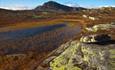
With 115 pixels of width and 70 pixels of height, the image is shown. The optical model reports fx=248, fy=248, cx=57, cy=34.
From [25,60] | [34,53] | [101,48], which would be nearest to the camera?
[101,48]

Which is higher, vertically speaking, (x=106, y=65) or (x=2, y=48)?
(x=106, y=65)

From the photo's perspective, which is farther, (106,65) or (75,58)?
(75,58)

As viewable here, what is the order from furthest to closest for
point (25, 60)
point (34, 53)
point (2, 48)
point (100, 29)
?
point (100, 29), point (2, 48), point (34, 53), point (25, 60)

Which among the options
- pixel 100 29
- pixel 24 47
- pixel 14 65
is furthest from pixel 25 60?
pixel 100 29

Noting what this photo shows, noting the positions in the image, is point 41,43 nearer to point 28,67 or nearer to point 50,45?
point 50,45
